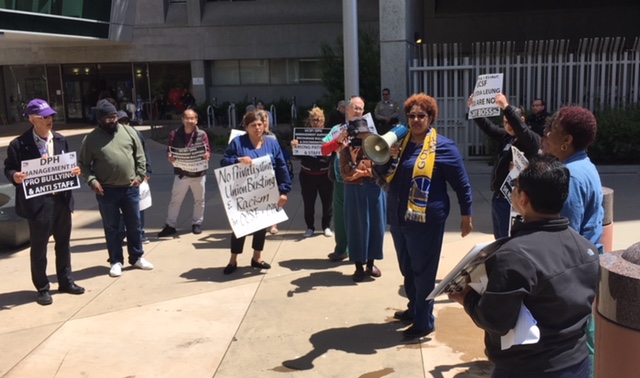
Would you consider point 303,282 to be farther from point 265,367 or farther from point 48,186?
point 48,186

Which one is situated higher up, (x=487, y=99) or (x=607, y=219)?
(x=487, y=99)

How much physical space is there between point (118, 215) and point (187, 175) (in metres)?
2.00

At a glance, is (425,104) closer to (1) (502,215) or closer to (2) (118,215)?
(1) (502,215)

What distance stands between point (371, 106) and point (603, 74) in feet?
17.6

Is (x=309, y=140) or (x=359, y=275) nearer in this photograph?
(x=359, y=275)

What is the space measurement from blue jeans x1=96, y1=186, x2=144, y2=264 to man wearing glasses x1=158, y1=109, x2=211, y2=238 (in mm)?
1610

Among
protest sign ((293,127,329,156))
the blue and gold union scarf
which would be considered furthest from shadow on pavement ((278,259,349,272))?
the blue and gold union scarf

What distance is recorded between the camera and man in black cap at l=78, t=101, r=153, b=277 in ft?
21.2

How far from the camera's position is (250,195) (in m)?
6.61

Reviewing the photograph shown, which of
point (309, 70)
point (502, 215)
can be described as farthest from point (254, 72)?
point (502, 215)

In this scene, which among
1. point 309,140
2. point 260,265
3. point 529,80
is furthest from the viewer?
point 529,80

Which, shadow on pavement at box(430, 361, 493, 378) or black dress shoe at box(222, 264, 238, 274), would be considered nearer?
shadow on pavement at box(430, 361, 493, 378)

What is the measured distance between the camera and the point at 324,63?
62.2ft

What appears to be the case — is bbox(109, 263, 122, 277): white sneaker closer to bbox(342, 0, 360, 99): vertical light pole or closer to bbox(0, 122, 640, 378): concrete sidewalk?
bbox(0, 122, 640, 378): concrete sidewalk
